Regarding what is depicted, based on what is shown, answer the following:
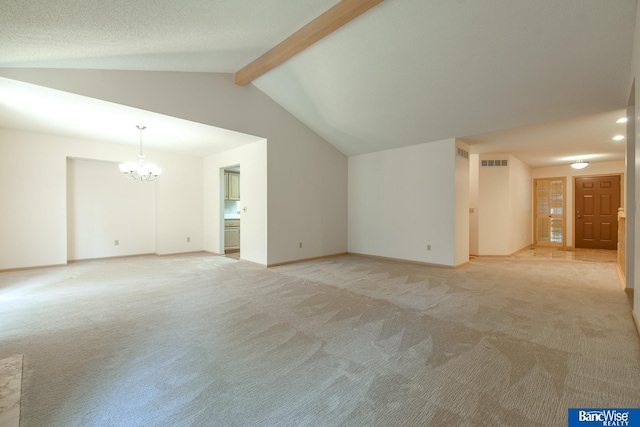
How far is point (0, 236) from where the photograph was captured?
5.12 metres

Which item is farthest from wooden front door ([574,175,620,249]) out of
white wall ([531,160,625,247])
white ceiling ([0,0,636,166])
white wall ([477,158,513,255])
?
white ceiling ([0,0,636,166])

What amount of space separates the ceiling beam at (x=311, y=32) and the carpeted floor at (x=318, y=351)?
3.42 meters

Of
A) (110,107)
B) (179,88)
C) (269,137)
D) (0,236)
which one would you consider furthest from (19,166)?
(269,137)

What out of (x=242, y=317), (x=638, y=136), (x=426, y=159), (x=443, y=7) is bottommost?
(x=242, y=317)

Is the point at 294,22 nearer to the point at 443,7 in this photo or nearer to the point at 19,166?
the point at 443,7

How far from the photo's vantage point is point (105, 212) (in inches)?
260

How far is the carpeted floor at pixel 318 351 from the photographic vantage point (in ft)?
5.34

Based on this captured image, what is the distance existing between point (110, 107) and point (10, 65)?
102cm

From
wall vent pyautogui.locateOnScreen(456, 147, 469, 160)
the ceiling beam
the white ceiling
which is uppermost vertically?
the ceiling beam

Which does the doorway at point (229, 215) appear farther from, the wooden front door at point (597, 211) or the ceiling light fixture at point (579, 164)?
the wooden front door at point (597, 211)

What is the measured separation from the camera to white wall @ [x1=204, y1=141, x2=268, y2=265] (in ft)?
19.0

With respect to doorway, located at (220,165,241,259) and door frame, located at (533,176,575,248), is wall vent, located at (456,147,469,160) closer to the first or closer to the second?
door frame, located at (533,176,575,248)

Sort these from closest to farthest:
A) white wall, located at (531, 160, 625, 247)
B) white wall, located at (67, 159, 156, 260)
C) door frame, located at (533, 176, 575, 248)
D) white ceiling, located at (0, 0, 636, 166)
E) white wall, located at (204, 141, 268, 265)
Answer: white ceiling, located at (0, 0, 636, 166), white wall, located at (204, 141, 268, 265), white wall, located at (67, 159, 156, 260), white wall, located at (531, 160, 625, 247), door frame, located at (533, 176, 575, 248)

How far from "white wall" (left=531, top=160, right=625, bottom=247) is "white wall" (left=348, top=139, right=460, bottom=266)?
5.41 meters
